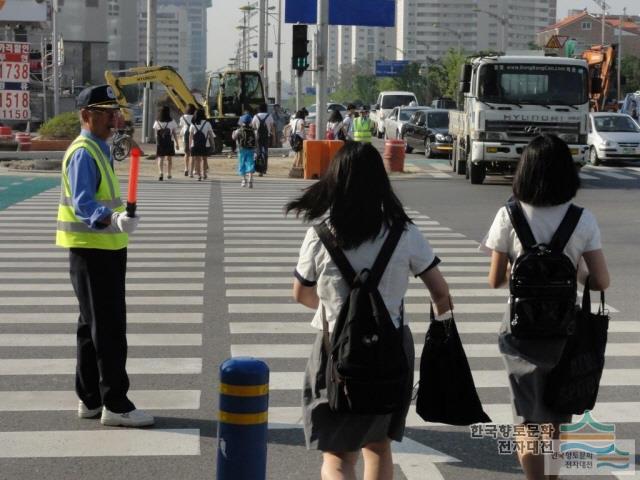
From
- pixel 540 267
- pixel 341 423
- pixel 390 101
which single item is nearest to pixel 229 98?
pixel 390 101

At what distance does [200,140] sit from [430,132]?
14.2 m

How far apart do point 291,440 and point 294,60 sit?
2302 cm

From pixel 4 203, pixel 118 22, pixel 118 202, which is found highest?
pixel 118 22

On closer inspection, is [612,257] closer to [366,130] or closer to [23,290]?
[23,290]

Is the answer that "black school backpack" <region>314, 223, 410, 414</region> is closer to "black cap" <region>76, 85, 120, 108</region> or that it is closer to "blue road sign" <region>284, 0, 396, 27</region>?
"black cap" <region>76, 85, 120, 108</region>

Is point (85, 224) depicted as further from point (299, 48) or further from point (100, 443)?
point (299, 48)

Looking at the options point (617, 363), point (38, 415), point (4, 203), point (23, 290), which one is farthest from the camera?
point (4, 203)

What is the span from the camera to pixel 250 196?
2405 cm

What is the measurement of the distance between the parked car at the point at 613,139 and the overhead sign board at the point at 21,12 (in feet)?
174

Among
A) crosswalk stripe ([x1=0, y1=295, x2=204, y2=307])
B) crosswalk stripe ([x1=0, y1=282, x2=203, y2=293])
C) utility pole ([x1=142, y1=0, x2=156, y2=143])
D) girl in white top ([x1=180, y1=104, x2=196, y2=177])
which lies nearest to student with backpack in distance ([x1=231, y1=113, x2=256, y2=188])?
girl in white top ([x1=180, y1=104, x2=196, y2=177])

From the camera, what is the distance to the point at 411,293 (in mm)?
11930

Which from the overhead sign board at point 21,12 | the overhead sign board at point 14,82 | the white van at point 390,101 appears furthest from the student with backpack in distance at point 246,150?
the overhead sign board at point 21,12

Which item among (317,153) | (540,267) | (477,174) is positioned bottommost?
(477,174)

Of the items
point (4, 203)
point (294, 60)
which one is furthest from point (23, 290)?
point (294, 60)
